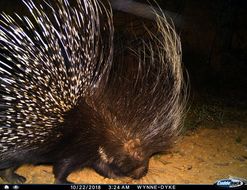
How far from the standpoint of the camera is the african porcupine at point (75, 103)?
2207 mm

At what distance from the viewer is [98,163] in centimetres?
264

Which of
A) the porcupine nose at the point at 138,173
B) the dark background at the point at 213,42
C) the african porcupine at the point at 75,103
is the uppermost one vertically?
the african porcupine at the point at 75,103

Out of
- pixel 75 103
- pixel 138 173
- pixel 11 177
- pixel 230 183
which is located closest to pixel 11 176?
pixel 11 177

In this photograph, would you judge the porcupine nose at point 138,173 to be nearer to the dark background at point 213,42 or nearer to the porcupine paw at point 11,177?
the porcupine paw at point 11,177

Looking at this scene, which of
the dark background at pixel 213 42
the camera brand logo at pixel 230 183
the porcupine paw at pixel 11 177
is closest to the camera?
the camera brand logo at pixel 230 183

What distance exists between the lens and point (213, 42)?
5129 mm

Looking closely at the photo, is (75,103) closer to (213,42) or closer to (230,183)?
(230,183)

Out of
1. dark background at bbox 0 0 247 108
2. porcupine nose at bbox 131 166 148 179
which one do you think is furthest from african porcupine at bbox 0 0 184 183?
dark background at bbox 0 0 247 108

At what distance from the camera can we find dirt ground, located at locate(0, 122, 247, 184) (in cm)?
264

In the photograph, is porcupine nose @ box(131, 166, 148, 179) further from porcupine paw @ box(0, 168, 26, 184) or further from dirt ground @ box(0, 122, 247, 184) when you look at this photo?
porcupine paw @ box(0, 168, 26, 184)

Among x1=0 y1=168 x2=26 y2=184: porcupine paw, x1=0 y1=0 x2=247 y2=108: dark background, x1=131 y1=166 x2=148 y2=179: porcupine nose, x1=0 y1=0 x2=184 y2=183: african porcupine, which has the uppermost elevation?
x1=0 y1=0 x2=184 y2=183: african porcupine

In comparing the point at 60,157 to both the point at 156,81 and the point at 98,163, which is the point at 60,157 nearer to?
the point at 98,163

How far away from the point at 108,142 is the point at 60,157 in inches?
12.6

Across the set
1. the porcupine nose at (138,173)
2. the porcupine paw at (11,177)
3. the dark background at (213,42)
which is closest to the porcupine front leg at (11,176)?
the porcupine paw at (11,177)
